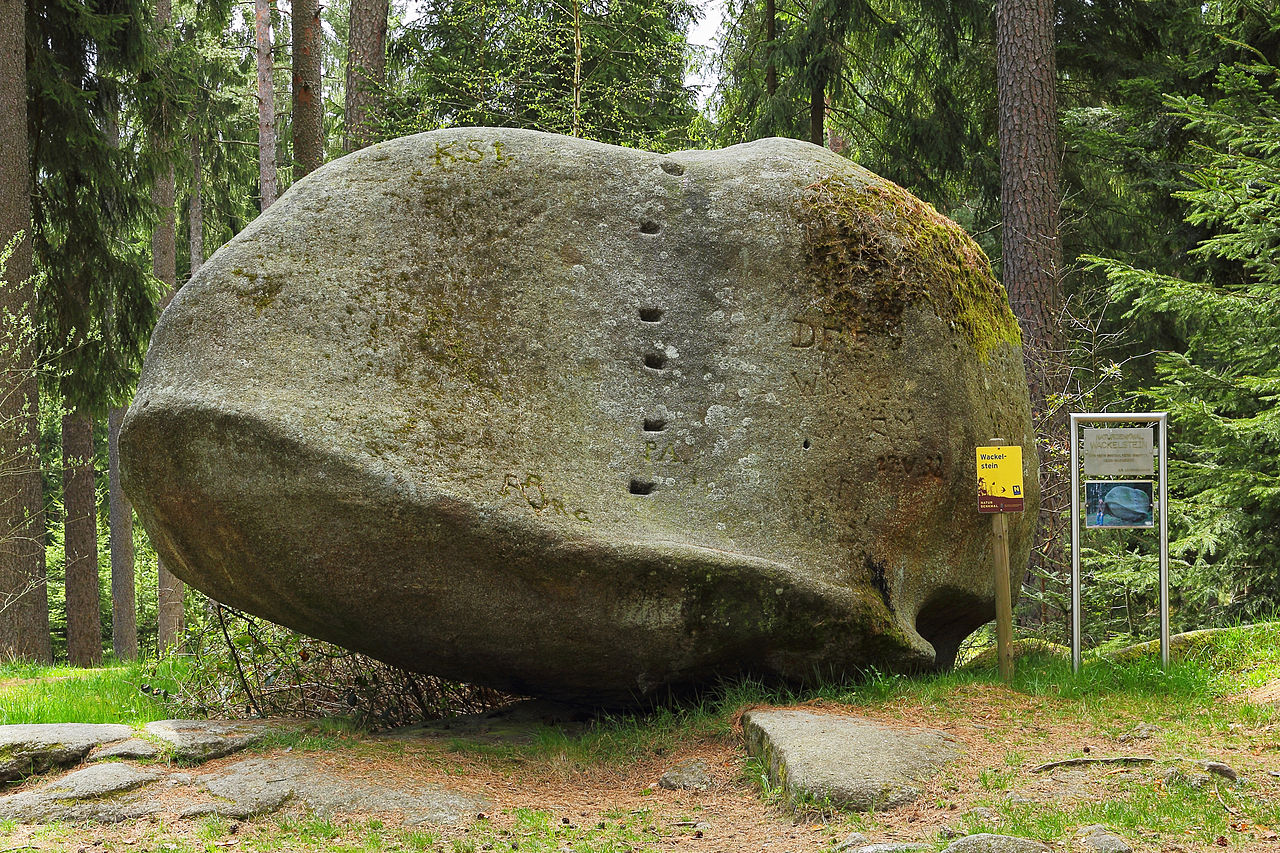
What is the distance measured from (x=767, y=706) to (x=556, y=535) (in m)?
1.71

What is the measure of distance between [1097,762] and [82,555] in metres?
14.5

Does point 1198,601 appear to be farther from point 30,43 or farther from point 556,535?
point 30,43

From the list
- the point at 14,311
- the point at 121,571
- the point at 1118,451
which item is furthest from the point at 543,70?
the point at 121,571

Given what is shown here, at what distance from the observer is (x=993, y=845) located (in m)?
3.89

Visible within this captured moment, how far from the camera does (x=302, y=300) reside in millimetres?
5898

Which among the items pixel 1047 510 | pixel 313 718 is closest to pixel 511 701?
pixel 313 718

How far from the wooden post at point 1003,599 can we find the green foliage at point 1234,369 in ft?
11.6

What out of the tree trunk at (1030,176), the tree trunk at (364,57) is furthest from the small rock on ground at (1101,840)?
the tree trunk at (364,57)

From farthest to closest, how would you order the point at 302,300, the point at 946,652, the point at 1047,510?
the point at 1047,510, the point at 946,652, the point at 302,300

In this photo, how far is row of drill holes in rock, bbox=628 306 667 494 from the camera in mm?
6194

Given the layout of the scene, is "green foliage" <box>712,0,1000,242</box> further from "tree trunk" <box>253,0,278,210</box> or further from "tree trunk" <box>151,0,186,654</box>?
"tree trunk" <box>151,0,186,654</box>

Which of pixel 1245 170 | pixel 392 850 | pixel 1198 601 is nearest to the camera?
pixel 392 850

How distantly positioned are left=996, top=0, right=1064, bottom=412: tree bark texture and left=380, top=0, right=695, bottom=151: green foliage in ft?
13.5

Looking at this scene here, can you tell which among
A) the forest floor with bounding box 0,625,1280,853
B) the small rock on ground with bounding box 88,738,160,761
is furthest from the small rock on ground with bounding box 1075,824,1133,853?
the small rock on ground with bounding box 88,738,160,761
